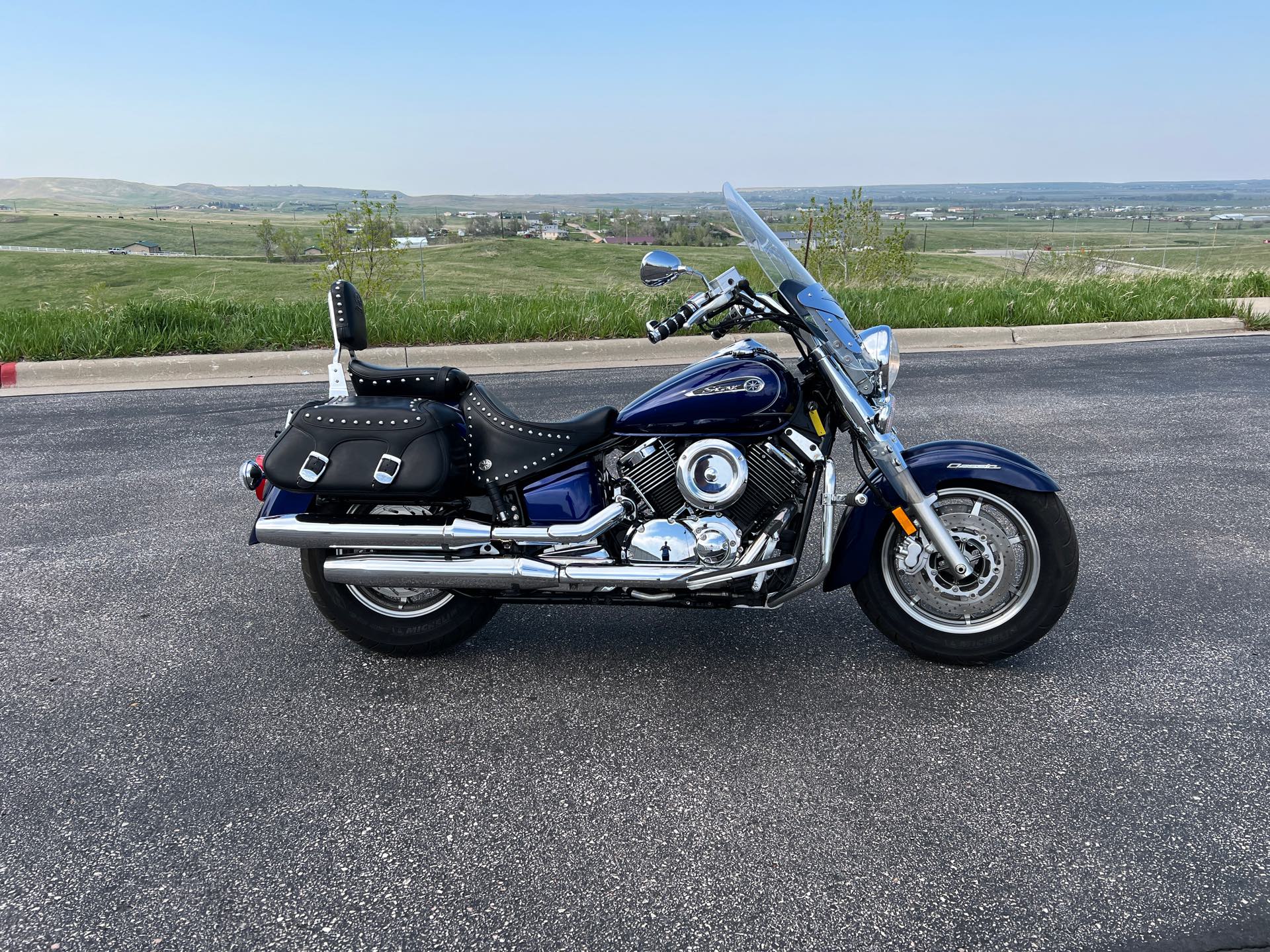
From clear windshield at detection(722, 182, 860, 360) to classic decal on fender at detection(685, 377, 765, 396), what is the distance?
332 mm

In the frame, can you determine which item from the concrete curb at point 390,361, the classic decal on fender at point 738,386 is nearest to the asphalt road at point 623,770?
the classic decal on fender at point 738,386

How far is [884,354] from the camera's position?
3387mm

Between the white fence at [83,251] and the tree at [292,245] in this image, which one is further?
the white fence at [83,251]

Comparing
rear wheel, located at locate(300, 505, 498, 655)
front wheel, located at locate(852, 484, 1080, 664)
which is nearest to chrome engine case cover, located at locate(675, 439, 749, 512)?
front wheel, located at locate(852, 484, 1080, 664)

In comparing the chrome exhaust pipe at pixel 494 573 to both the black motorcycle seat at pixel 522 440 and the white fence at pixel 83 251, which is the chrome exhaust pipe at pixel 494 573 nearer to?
the black motorcycle seat at pixel 522 440

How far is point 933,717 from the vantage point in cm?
333

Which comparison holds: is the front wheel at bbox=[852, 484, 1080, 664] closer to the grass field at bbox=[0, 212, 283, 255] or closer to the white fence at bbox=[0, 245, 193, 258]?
the white fence at bbox=[0, 245, 193, 258]

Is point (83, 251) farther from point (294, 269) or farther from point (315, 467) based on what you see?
point (315, 467)

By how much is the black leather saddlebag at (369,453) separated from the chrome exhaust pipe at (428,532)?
0.43 ft

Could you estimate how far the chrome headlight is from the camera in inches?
133

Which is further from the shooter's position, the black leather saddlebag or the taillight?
the taillight

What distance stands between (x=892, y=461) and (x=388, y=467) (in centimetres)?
180

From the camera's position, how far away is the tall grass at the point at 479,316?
9.30 meters

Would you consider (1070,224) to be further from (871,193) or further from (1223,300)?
(1223,300)
